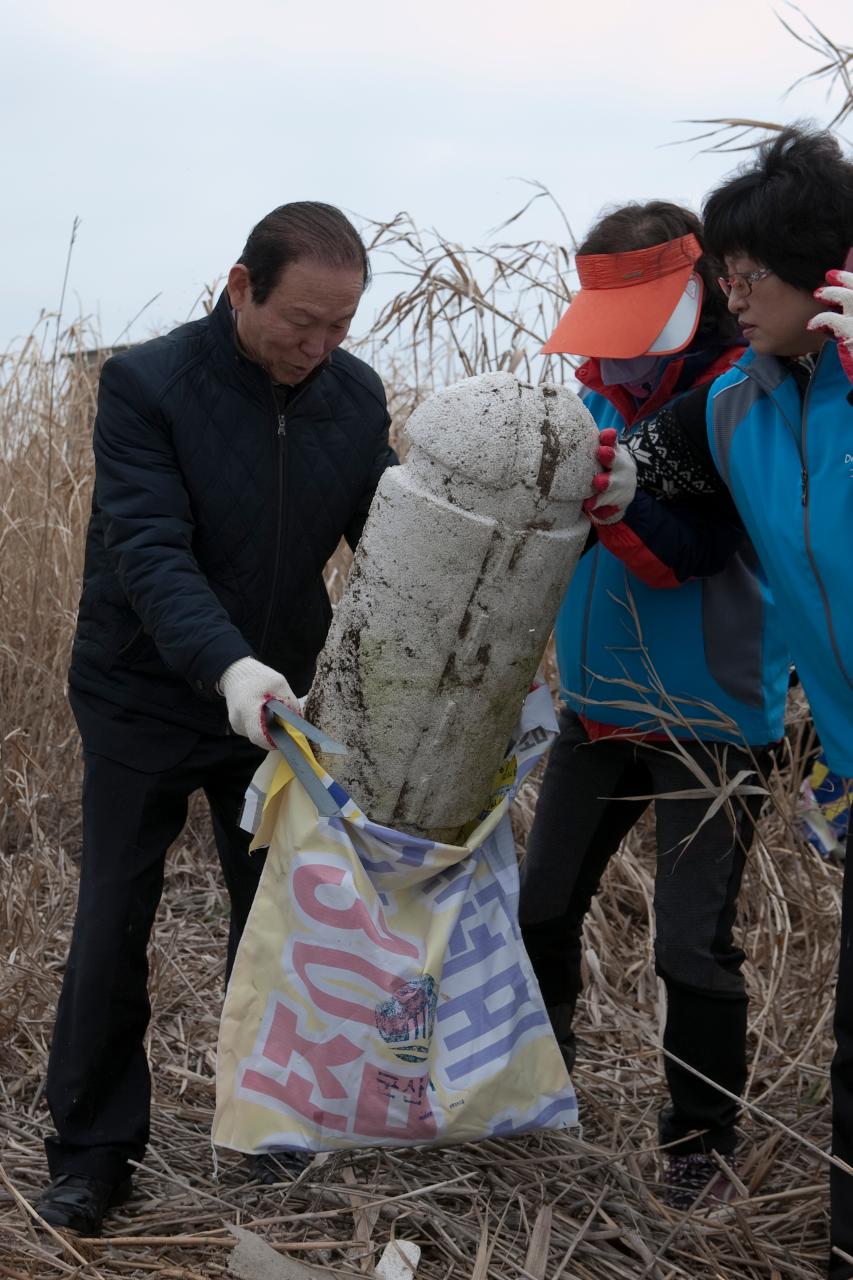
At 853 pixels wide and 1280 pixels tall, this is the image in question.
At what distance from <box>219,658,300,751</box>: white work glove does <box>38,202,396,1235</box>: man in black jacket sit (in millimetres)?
130

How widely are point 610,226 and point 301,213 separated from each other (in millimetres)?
525

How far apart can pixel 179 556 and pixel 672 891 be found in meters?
0.98

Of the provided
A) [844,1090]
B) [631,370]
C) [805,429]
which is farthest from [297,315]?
[844,1090]

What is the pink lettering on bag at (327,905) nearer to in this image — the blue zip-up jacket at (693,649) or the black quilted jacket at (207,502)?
the black quilted jacket at (207,502)

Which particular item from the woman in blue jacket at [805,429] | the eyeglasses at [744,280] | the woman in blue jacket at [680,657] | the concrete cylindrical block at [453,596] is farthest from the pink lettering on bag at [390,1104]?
the eyeglasses at [744,280]

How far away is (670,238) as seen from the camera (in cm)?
228

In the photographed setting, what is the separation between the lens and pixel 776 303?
1.94 metres

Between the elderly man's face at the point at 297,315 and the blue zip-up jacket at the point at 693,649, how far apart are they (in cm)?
52

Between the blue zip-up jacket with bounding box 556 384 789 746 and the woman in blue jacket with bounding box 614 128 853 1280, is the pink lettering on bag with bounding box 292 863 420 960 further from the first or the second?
the woman in blue jacket with bounding box 614 128 853 1280

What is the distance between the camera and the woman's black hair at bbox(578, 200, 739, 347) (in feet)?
7.41

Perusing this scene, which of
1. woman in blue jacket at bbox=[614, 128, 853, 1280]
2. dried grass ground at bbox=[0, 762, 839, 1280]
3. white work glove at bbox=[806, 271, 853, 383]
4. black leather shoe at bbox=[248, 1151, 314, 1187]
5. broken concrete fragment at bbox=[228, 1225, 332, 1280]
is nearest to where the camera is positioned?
white work glove at bbox=[806, 271, 853, 383]

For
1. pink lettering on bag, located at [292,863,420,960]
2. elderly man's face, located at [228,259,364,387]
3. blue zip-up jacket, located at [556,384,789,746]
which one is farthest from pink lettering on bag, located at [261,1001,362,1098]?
elderly man's face, located at [228,259,364,387]

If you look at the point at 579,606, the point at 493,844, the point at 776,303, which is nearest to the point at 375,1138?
the point at 493,844

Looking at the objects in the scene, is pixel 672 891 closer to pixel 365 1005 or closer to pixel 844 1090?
pixel 844 1090
